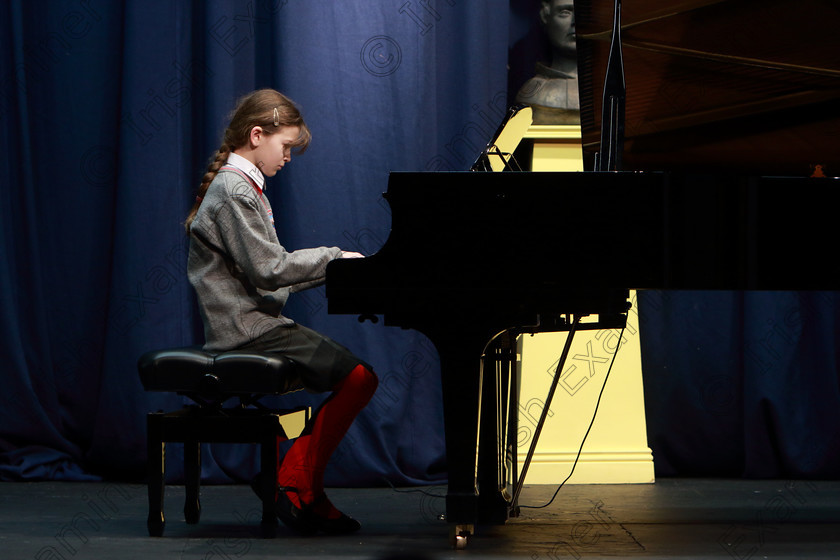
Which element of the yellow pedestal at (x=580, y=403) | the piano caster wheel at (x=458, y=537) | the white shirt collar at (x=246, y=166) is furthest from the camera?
→ the yellow pedestal at (x=580, y=403)

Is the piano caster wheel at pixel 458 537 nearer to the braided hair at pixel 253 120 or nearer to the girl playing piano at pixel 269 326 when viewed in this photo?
the girl playing piano at pixel 269 326

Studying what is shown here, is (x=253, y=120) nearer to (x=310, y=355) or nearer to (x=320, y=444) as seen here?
(x=310, y=355)

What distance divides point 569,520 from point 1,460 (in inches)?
78.9

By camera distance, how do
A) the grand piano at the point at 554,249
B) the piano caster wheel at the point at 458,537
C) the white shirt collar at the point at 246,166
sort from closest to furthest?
1. the grand piano at the point at 554,249
2. the piano caster wheel at the point at 458,537
3. the white shirt collar at the point at 246,166

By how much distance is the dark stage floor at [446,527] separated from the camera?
7.53 feet

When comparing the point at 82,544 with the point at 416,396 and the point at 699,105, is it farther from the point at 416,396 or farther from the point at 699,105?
the point at 699,105

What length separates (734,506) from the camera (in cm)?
303

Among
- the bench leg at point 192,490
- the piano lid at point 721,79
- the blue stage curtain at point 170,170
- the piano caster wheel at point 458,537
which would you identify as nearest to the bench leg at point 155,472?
the bench leg at point 192,490

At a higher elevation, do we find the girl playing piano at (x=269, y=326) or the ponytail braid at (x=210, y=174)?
the ponytail braid at (x=210, y=174)

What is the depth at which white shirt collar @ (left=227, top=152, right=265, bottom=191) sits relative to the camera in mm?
2629

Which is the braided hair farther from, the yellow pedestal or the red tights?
the yellow pedestal

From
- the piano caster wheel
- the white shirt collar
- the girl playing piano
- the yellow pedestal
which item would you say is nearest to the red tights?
the girl playing piano

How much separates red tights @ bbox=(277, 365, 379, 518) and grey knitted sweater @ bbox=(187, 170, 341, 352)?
0.24 meters

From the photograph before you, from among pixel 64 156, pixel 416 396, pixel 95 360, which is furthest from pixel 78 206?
pixel 416 396
